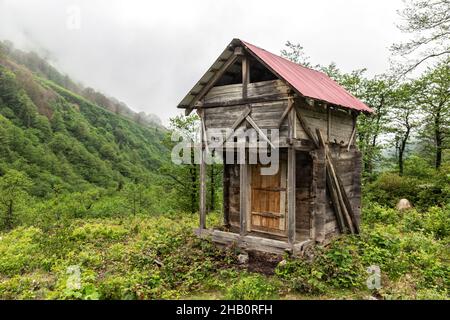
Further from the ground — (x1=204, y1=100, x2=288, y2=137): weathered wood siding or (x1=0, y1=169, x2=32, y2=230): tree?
(x1=204, y1=100, x2=288, y2=137): weathered wood siding

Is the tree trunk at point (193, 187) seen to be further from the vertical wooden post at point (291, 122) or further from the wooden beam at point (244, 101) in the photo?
the vertical wooden post at point (291, 122)

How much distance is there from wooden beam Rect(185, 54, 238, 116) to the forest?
471 cm

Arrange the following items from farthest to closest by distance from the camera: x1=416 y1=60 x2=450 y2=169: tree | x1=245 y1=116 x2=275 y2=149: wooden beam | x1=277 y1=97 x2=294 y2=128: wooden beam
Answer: x1=416 y1=60 x2=450 y2=169: tree, x1=245 y1=116 x2=275 y2=149: wooden beam, x1=277 y1=97 x2=294 y2=128: wooden beam

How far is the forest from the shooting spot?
7.46 metres

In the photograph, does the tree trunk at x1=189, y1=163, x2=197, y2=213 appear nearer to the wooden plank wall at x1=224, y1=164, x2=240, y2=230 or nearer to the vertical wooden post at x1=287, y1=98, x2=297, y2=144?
the wooden plank wall at x1=224, y1=164, x2=240, y2=230

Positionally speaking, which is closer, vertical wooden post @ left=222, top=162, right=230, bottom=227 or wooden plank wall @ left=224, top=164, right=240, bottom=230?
wooden plank wall @ left=224, top=164, right=240, bottom=230

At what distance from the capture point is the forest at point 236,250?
7.46m

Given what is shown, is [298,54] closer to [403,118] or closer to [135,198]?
[403,118]

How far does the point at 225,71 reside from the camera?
9875 millimetres

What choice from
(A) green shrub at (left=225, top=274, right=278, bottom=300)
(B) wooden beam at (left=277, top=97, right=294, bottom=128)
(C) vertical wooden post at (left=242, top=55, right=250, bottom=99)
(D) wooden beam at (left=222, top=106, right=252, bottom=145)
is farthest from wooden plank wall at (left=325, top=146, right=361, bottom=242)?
(C) vertical wooden post at (left=242, top=55, right=250, bottom=99)

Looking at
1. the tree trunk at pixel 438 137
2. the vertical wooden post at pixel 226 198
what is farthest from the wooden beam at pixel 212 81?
the tree trunk at pixel 438 137

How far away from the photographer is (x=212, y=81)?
396 inches
